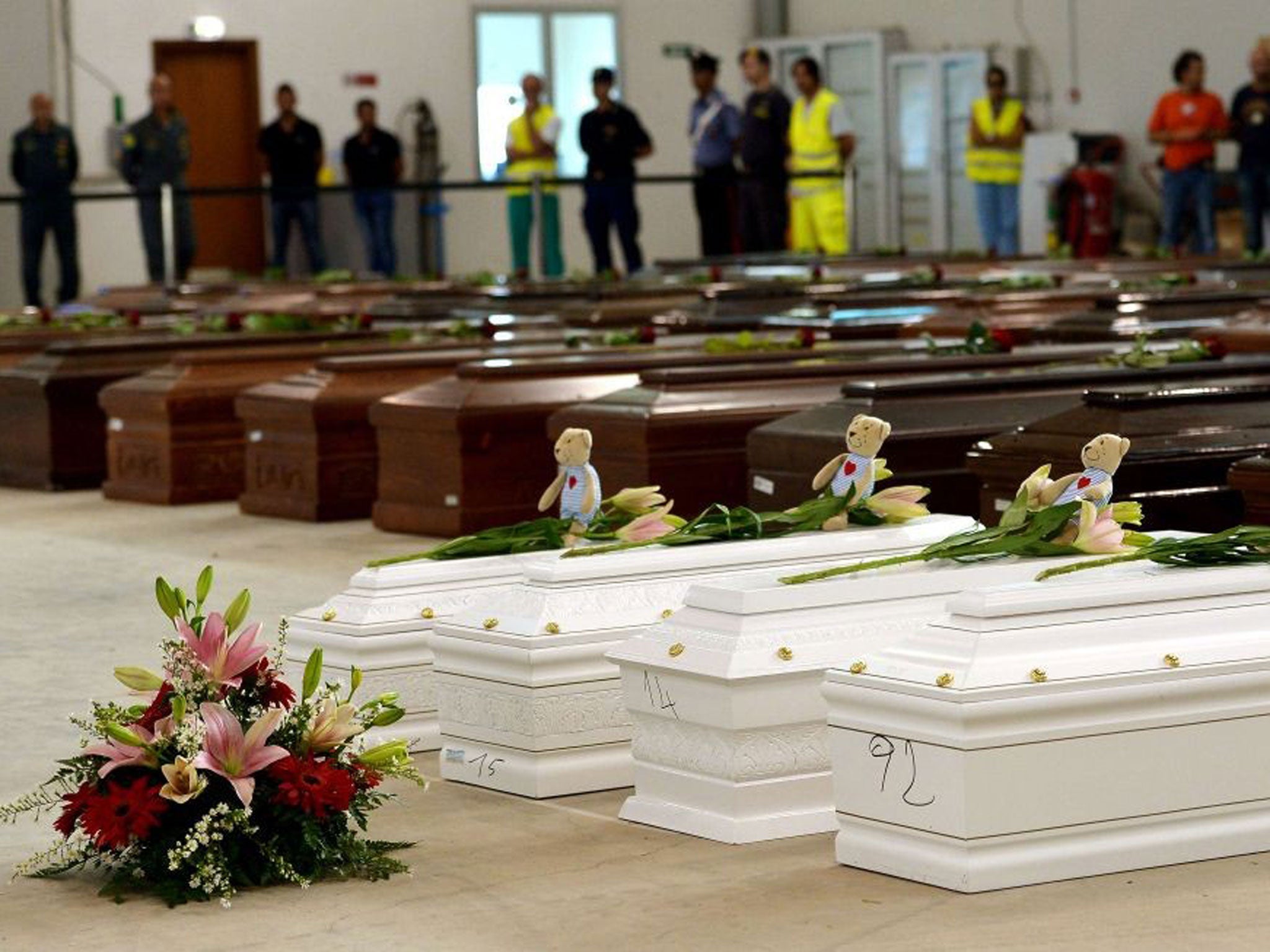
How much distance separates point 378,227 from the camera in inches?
716

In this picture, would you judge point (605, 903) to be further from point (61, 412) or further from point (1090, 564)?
point (61, 412)

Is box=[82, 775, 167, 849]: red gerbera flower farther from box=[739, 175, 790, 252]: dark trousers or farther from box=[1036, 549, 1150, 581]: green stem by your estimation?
box=[739, 175, 790, 252]: dark trousers

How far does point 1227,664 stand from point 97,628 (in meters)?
3.52

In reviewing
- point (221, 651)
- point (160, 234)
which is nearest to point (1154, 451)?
point (221, 651)

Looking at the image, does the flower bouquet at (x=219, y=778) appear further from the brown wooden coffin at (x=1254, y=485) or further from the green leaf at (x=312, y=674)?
the brown wooden coffin at (x=1254, y=485)

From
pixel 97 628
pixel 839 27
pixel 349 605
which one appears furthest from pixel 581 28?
pixel 349 605

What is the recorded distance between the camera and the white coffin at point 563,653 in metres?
4.09

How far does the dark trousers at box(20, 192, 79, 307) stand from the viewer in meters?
16.7

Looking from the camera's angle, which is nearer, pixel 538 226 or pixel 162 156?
pixel 538 226

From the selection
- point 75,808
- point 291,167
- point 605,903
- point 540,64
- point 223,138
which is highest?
point 540,64

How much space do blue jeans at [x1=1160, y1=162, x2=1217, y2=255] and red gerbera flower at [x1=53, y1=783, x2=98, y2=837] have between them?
13.1 metres

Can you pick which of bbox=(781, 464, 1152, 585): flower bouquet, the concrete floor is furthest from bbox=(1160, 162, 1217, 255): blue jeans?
the concrete floor

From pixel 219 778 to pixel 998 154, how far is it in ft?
49.0

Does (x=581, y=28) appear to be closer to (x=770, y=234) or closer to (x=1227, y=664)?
(x=770, y=234)
